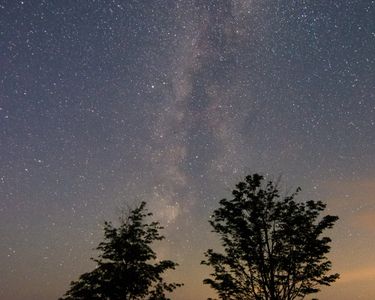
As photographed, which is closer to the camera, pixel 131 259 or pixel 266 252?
pixel 266 252

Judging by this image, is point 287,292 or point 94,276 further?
point 94,276

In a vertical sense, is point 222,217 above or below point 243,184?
below

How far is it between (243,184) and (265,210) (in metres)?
1.70

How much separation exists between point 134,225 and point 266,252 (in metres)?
7.73

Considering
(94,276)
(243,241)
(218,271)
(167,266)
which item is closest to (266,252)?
(243,241)

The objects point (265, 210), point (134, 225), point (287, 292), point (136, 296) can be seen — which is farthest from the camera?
point (134, 225)

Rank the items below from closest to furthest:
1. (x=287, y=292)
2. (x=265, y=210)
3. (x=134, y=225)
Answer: (x=287, y=292) < (x=265, y=210) < (x=134, y=225)

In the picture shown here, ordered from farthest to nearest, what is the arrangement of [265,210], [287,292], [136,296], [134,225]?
1. [134,225]
2. [136,296]
3. [265,210]
4. [287,292]

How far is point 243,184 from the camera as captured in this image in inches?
785

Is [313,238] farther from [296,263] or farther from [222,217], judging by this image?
[222,217]

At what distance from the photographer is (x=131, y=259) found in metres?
20.8

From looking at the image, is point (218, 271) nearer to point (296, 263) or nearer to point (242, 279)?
point (242, 279)

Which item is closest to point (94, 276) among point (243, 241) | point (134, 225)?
point (134, 225)

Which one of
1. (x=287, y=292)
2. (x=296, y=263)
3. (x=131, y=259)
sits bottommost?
(x=287, y=292)
